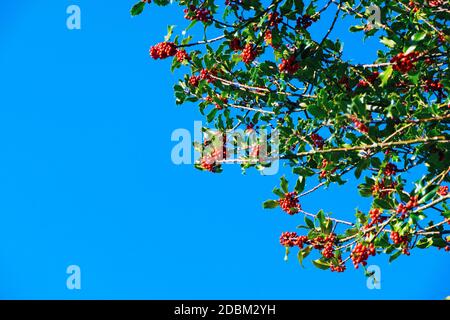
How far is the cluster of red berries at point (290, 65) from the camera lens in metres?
5.79

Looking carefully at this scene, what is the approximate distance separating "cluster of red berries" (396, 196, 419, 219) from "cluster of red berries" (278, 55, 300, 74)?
1.72m

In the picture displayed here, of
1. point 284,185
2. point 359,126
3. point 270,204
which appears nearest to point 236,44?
point 284,185

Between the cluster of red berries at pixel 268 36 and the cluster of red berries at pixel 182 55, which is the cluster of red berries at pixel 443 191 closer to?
the cluster of red berries at pixel 268 36

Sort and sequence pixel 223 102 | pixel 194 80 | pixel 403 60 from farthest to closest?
pixel 223 102 → pixel 194 80 → pixel 403 60

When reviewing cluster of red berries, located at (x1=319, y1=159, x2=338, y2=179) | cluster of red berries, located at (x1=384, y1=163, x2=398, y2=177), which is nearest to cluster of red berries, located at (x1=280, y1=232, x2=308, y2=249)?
cluster of red berries, located at (x1=319, y1=159, x2=338, y2=179)

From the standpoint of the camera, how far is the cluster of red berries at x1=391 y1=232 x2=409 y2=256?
520cm

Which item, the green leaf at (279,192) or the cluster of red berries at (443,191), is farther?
the green leaf at (279,192)

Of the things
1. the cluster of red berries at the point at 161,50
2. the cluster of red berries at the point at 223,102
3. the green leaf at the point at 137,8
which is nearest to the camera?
the green leaf at the point at 137,8

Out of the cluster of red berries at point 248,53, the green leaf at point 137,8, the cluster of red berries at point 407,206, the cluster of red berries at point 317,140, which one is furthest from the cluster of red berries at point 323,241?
the green leaf at point 137,8

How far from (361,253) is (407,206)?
2.04 feet

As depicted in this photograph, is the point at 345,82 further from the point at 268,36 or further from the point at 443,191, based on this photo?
the point at 443,191

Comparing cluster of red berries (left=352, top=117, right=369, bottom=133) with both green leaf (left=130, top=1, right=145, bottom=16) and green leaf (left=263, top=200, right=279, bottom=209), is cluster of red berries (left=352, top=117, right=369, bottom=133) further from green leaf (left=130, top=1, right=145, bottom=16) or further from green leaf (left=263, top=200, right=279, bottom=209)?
green leaf (left=130, top=1, right=145, bottom=16)

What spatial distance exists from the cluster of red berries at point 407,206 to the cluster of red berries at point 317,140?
1.13m

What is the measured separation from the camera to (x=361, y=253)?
5.33 meters
